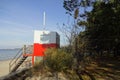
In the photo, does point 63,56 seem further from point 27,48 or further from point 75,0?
point 27,48

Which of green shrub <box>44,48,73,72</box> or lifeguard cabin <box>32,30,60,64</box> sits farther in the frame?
lifeguard cabin <box>32,30,60,64</box>

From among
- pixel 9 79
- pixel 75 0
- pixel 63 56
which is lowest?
pixel 9 79

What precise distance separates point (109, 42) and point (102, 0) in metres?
9.80

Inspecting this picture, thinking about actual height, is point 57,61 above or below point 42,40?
below

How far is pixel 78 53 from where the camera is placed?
17594 mm

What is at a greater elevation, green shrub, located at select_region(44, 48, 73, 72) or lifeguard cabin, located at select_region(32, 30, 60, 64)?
lifeguard cabin, located at select_region(32, 30, 60, 64)

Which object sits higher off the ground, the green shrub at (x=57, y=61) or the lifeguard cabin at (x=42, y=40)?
the lifeguard cabin at (x=42, y=40)

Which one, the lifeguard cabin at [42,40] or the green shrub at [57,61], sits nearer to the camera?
the green shrub at [57,61]

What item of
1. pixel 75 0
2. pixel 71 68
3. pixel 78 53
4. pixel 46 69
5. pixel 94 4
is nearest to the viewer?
pixel 46 69

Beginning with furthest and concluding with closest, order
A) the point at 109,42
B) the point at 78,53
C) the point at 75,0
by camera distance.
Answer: the point at 109,42 → the point at 75,0 → the point at 78,53

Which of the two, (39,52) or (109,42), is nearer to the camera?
(39,52)

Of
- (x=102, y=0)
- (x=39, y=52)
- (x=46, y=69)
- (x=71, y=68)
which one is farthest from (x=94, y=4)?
(x=46, y=69)

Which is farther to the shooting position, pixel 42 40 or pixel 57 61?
pixel 42 40

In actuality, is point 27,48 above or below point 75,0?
below
